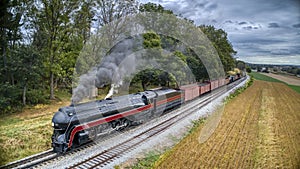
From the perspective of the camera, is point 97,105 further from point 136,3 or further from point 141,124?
point 136,3

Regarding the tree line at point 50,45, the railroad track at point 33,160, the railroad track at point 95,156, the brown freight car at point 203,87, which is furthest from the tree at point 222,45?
the railroad track at point 33,160

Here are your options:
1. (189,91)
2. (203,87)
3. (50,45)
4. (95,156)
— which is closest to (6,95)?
(50,45)

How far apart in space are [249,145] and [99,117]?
4.71 metres

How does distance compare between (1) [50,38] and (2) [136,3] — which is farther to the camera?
(2) [136,3]

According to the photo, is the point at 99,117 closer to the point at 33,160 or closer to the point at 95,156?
the point at 95,156

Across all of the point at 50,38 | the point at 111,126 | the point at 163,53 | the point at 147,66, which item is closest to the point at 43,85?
the point at 50,38

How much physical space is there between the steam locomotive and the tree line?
144 inches

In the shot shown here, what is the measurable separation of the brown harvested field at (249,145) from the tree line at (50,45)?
6.53 metres

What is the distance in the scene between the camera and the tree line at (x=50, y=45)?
10.0 m

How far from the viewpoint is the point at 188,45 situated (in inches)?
659

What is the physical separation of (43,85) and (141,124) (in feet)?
29.1

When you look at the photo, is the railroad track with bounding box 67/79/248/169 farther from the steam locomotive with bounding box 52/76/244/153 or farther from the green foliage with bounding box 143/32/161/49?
the green foliage with bounding box 143/32/161/49

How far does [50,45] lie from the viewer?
13875 mm

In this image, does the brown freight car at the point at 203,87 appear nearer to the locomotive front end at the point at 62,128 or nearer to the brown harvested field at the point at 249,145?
the brown harvested field at the point at 249,145
